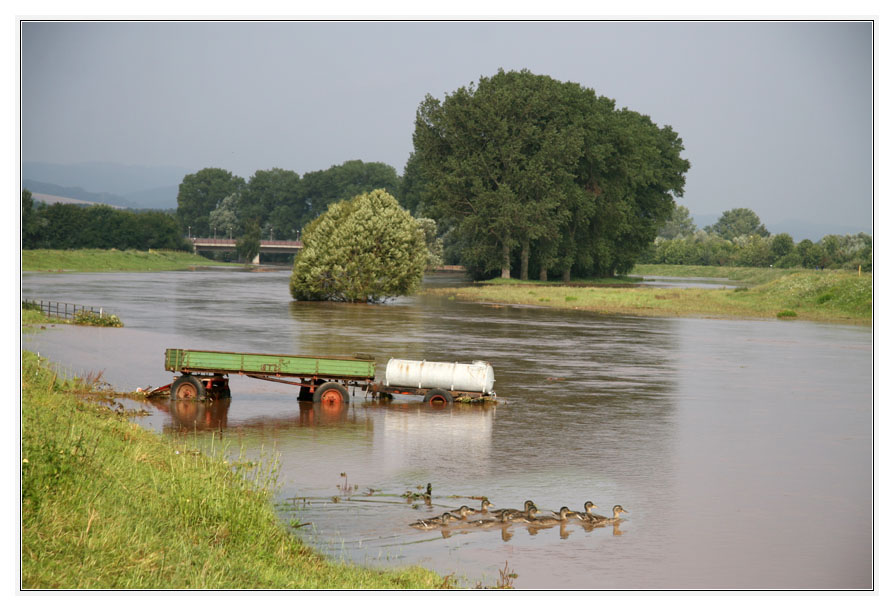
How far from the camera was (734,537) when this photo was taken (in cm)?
1691

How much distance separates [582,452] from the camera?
2384cm

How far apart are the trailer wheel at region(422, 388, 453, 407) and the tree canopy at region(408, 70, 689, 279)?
8500 cm

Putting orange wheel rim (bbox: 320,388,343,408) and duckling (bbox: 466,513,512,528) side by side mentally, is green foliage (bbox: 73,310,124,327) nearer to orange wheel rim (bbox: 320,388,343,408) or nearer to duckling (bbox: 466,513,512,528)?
orange wheel rim (bbox: 320,388,343,408)

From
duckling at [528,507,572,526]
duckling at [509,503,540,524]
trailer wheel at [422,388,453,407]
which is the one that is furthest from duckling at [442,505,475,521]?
trailer wheel at [422,388,453,407]

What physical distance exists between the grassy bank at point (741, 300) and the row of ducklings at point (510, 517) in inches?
2502

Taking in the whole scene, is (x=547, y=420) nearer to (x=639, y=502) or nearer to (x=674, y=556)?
(x=639, y=502)

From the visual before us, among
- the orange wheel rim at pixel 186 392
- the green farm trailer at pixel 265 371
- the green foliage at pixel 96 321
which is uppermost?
the green foliage at pixel 96 321

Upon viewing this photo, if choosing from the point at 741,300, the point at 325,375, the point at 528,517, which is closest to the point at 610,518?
the point at 528,517

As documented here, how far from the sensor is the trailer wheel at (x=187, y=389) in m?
→ 29.0

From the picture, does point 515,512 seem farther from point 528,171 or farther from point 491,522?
point 528,171

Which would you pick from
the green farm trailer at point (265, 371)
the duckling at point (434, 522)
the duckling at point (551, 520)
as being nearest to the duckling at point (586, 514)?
the duckling at point (551, 520)

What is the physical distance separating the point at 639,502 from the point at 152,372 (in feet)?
72.6

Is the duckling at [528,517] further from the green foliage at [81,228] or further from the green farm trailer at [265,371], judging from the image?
the green foliage at [81,228]

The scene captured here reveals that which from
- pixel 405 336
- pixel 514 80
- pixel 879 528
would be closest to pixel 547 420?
pixel 879 528
